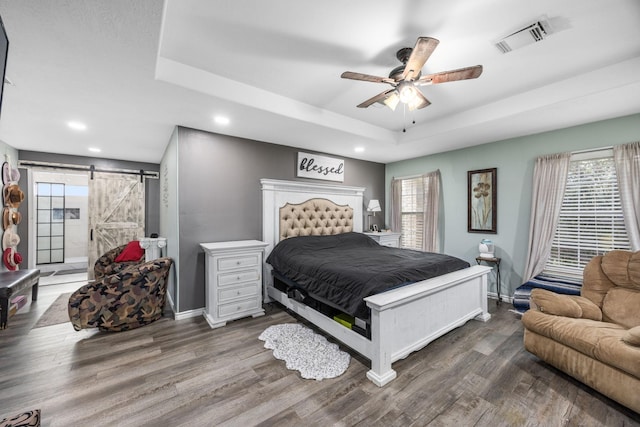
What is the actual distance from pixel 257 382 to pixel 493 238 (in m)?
3.90

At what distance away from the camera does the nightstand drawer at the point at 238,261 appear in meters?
3.03

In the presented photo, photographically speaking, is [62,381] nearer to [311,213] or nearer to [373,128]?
[311,213]

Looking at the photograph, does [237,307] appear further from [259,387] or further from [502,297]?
[502,297]

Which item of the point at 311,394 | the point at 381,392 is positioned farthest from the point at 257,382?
the point at 381,392

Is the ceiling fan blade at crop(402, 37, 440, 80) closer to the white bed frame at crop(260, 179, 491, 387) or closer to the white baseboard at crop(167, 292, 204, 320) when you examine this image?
the white bed frame at crop(260, 179, 491, 387)

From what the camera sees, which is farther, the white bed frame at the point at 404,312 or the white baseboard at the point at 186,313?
the white baseboard at the point at 186,313

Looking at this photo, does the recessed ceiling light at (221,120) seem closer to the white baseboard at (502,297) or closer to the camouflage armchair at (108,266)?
the camouflage armchair at (108,266)

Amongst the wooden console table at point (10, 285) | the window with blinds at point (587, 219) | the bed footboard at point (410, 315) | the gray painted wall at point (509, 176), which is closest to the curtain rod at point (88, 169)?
the wooden console table at point (10, 285)

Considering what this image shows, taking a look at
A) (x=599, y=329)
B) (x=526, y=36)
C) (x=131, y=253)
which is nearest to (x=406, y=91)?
(x=526, y=36)

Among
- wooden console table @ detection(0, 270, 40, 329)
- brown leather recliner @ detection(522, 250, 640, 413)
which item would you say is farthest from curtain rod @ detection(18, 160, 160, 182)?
brown leather recliner @ detection(522, 250, 640, 413)

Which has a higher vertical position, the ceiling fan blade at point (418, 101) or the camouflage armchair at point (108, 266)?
the ceiling fan blade at point (418, 101)

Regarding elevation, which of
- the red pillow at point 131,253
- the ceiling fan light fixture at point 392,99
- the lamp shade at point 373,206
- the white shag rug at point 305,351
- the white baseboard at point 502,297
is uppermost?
the ceiling fan light fixture at point 392,99

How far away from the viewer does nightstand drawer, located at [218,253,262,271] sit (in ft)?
9.95

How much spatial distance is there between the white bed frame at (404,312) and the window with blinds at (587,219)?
4.31 ft
